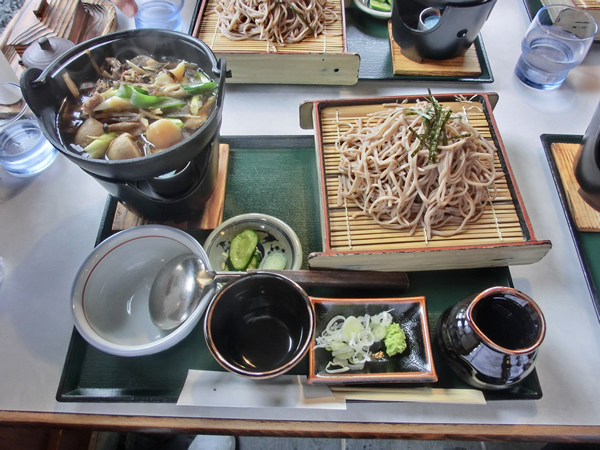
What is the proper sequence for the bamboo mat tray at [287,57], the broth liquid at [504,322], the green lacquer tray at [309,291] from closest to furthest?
the broth liquid at [504,322] < the green lacquer tray at [309,291] < the bamboo mat tray at [287,57]

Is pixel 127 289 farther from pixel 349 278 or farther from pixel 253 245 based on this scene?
pixel 349 278

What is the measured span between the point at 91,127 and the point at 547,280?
5.97 ft

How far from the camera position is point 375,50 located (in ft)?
7.12

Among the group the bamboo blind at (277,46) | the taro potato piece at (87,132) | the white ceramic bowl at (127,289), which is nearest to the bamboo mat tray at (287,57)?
the bamboo blind at (277,46)

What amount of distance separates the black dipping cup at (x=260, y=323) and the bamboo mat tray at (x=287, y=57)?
1.21 meters

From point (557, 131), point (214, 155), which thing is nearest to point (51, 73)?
point (214, 155)

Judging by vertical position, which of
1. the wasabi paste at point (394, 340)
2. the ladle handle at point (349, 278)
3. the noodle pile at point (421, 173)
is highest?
the noodle pile at point (421, 173)

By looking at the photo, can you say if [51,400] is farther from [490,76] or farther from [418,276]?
[490,76]

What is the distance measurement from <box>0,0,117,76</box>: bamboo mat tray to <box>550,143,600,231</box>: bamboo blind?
2422 mm

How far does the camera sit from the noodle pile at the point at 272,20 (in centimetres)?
197

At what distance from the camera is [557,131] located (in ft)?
6.37

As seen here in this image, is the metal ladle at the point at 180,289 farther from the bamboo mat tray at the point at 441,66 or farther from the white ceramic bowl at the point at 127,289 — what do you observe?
the bamboo mat tray at the point at 441,66

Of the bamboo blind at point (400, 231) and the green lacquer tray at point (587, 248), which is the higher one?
the bamboo blind at point (400, 231)

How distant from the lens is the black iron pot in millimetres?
1160
